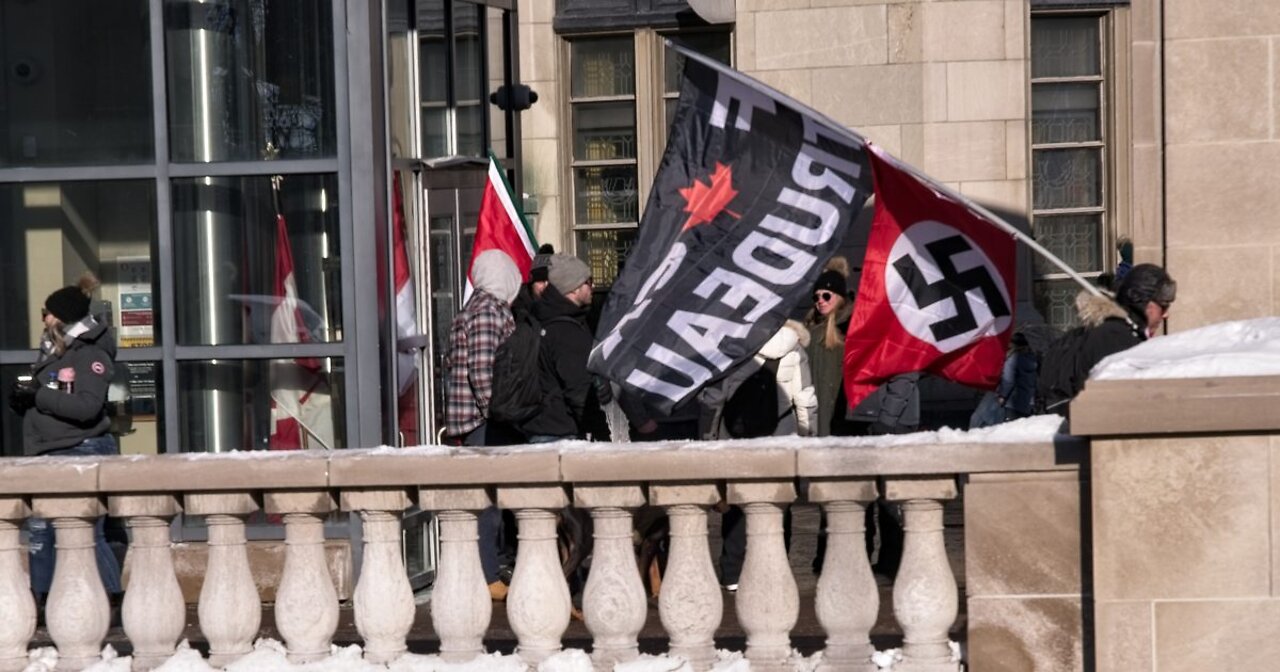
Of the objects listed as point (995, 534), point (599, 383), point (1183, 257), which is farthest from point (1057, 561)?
point (1183, 257)

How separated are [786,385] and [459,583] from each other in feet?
16.5

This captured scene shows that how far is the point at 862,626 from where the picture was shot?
22.3 ft

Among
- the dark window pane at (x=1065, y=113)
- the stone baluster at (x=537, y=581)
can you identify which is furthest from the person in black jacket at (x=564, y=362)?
the dark window pane at (x=1065, y=113)

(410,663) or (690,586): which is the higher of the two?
(690,586)

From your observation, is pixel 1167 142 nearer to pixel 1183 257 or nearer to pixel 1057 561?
pixel 1183 257

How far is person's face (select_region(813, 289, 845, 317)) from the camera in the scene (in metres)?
11.8

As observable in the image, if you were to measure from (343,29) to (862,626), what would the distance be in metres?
4.99

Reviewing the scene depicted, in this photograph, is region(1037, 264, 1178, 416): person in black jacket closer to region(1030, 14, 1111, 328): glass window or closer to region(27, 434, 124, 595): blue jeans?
region(27, 434, 124, 595): blue jeans

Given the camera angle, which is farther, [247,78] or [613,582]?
[247,78]

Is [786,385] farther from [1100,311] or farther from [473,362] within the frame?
[1100,311]

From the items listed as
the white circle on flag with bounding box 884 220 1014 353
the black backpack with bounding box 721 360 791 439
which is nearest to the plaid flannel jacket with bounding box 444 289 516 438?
the black backpack with bounding box 721 360 791 439

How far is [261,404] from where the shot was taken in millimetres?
11008

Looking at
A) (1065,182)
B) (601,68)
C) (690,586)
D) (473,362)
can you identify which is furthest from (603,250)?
(690,586)

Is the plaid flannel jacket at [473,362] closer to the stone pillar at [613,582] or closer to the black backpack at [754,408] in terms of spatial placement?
the black backpack at [754,408]
